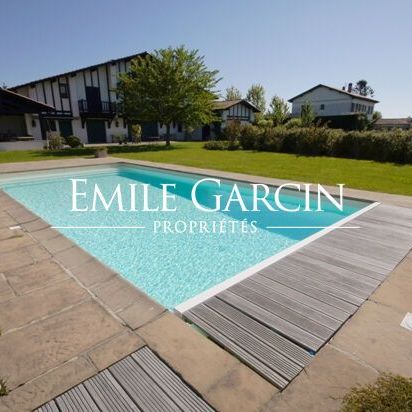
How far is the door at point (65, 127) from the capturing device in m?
28.0

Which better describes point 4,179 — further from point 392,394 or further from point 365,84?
point 365,84

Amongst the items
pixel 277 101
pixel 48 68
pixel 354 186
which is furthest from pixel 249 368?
pixel 277 101

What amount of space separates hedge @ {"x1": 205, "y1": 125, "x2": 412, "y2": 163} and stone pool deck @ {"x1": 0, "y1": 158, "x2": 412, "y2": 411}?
13313mm

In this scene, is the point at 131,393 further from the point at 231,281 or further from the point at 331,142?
the point at 331,142

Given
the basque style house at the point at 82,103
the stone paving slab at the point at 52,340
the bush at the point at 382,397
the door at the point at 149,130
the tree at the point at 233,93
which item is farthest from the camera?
the tree at the point at 233,93

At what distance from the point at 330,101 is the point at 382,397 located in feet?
152

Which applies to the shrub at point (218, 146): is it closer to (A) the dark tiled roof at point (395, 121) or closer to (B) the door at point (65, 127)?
(B) the door at point (65, 127)

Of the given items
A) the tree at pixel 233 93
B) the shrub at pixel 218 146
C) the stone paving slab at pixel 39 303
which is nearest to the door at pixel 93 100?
the shrub at pixel 218 146

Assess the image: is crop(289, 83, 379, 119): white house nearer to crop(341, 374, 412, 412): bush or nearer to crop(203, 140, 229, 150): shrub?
crop(203, 140, 229, 150): shrub

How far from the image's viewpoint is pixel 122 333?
8.65 ft

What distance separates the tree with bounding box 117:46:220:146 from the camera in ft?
74.1

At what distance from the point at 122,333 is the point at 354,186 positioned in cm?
892

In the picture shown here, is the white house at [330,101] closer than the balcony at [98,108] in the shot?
No

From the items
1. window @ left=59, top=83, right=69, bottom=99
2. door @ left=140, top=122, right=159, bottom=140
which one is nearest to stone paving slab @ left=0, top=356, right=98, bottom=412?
window @ left=59, top=83, right=69, bottom=99
